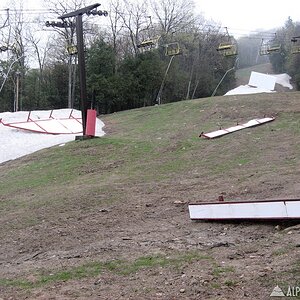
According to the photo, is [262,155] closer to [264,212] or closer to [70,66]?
[264,212]

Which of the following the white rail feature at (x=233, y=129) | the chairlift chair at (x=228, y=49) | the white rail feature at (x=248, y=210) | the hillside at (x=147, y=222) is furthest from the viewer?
the chairlift chair at (x=228, y=49)

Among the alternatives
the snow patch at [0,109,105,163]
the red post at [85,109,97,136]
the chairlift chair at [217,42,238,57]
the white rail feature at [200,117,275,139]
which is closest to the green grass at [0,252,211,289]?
the white rail feature at [200,117,275,139]

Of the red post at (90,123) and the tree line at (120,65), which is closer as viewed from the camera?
the red post at (90,123)

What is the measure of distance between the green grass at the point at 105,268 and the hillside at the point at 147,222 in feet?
0.04

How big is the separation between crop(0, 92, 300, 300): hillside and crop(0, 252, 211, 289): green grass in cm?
1

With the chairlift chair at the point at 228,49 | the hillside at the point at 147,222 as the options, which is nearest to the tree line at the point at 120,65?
the chairlift chair at the point at 228,49

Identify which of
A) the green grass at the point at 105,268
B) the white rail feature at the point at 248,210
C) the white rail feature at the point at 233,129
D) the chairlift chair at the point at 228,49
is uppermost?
the chairlift chair at the point at 228,49

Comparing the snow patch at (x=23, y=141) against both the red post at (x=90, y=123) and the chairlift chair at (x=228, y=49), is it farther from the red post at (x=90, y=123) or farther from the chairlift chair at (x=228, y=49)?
the chairlift chair at (x=228, y=49)

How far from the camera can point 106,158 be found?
38.5 feet

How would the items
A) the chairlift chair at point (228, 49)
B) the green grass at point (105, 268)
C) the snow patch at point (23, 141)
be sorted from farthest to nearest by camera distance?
the chairlift chair at point (228, 49) < the snow patch at point (23, 141) < the green grass at point (105, 268)

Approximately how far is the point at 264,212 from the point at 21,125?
608 inches

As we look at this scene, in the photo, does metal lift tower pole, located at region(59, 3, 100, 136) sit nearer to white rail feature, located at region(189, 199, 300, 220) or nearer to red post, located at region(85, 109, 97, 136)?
red post, located at region(85, 109, 97, 136)

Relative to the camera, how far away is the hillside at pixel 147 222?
3.63 meters

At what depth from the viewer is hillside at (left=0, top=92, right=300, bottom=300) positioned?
363 centimetres
